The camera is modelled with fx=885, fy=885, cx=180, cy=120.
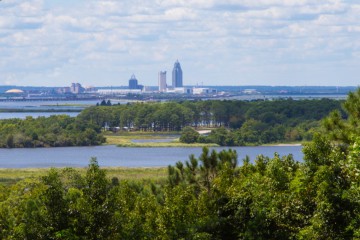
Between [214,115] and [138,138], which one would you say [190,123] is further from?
[138,138]

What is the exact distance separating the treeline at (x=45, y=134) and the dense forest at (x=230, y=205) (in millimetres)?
85847

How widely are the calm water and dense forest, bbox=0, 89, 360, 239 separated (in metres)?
53.0

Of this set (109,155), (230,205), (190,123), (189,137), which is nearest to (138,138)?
(189,137)

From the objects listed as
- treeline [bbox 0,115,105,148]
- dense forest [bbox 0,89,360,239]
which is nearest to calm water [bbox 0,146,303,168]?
treeline [bbox 0,115,105,148]

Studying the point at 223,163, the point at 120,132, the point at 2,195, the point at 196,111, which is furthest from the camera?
the point at 196,111

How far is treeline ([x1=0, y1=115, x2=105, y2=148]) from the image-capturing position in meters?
110

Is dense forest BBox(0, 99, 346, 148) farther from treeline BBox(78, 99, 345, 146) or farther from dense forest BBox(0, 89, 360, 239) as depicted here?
dense forest BBox(0, 89, 360, 239)

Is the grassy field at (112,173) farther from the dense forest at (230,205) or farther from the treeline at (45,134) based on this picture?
the dense forest at (230,205)

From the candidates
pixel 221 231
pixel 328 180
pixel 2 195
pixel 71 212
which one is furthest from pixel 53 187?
pixel 2 195

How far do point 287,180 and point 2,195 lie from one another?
11053 mm

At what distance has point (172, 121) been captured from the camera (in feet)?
438

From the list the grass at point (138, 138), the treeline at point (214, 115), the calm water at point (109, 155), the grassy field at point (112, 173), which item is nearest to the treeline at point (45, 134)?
the grass at point (138, 138)

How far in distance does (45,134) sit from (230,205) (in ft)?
302

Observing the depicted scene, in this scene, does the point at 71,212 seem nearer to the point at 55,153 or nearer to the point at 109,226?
the point at 109,226
